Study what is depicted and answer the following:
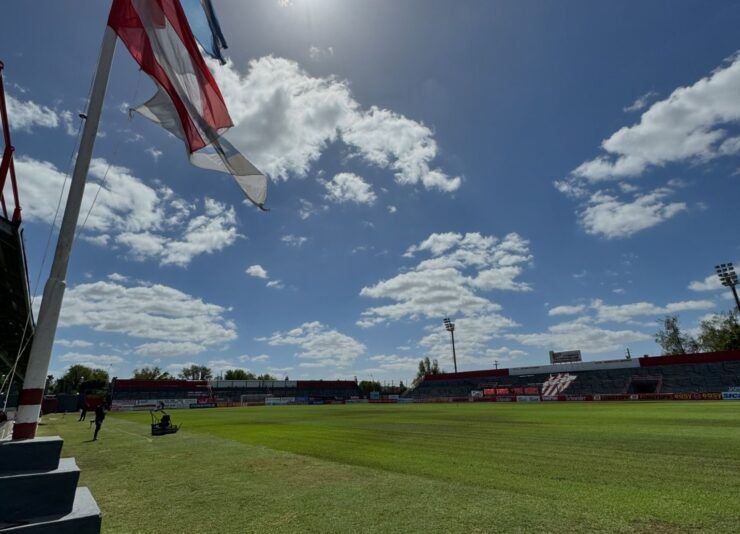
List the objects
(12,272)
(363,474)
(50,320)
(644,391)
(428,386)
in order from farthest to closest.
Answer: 1. (428,386)
2. (644,391)
3. (12,272)
4. (363,474)
5. (50,320)

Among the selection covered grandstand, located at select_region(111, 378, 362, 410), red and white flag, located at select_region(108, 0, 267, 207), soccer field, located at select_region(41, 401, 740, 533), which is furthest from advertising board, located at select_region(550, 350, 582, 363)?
red and white flag, located at select_region(108, 0, 267, 207)

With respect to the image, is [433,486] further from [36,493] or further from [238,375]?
[238,375]

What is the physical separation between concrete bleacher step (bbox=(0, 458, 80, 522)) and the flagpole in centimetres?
66

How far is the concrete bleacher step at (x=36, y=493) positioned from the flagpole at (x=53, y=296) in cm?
66

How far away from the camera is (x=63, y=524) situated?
3.33m

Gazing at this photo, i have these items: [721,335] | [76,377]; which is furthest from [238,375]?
[721,335]

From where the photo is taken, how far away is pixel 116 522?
6461mm

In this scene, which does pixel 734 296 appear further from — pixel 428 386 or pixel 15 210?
pixel 15 210

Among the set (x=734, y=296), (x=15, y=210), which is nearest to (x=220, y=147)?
(x=15, y=210)

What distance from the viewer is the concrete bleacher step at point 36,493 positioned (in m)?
3.38

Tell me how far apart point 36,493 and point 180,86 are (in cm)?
550

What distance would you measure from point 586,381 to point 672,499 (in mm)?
67894

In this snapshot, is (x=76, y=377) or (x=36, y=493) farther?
(x=76, y=377)

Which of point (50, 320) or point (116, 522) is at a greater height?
point (50, 320)
